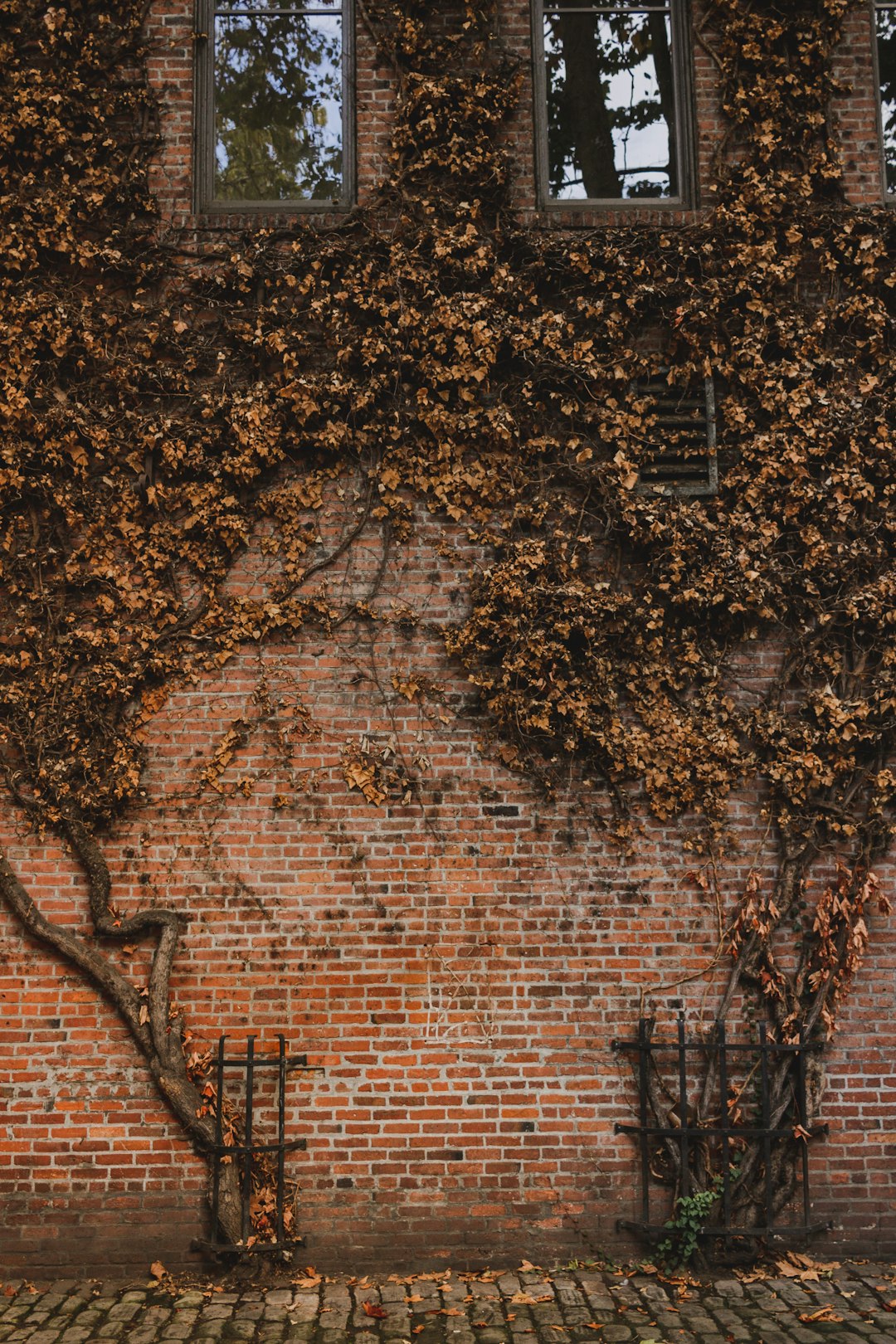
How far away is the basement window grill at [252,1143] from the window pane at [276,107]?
15.5 feet

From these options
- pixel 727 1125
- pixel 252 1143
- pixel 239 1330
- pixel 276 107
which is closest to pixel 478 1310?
pixel 239 1330

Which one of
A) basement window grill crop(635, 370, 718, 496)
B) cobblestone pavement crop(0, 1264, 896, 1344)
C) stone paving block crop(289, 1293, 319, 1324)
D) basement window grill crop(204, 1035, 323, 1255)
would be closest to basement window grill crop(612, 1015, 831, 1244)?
cobblestone pavement crop(0, 1264, 896, 1344)

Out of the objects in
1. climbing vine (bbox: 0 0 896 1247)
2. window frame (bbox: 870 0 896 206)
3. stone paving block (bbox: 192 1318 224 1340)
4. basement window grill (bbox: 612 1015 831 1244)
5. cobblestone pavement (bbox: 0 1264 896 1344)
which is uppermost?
window frame (bbox: 870 0 896 206)

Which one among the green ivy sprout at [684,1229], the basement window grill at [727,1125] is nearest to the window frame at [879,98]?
the basement window grill at [727,1125]

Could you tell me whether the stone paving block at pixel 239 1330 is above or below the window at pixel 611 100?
below

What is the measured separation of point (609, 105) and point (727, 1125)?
5.72m

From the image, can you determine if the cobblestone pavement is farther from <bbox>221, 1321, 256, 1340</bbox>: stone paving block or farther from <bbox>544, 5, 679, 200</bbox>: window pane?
<bbox>544, 5, 679, 200</bbox>: window pane

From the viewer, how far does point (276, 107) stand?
578 centimetres

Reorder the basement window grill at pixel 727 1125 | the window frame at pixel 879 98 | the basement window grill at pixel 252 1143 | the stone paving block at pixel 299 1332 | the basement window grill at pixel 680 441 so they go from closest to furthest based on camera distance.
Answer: the stone paving block at pixel 299 1332, the basement window grill at pixel 252 1143, the basement window grill at pixel 727 1125, the basement window grill at pixel 680 441, the window frame at pixel 879 98

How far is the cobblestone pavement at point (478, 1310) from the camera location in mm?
4203

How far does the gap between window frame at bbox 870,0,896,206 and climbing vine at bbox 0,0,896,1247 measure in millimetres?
337

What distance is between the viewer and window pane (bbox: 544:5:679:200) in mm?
5762

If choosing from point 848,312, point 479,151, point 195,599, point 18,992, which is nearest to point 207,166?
point 479,151

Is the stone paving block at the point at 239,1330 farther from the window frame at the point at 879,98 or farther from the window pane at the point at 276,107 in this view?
the window frame at the point at 879,98
